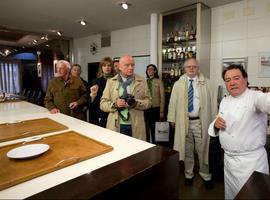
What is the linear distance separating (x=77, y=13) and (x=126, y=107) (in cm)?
262

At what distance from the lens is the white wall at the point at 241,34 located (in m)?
→ 2.94

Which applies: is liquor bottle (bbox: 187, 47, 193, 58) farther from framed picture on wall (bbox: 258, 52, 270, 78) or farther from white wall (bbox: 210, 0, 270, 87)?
framed picture on wall (bbox: 258, 52, 270, 78)

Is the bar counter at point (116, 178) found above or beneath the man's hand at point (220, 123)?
beneath

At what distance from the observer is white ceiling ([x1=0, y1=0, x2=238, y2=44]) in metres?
3.27

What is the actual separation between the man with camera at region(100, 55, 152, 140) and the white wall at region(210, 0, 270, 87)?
→ 186 centimetres

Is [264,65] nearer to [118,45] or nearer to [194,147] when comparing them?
[194,147]

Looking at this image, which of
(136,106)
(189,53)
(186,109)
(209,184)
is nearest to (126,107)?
(136,106)

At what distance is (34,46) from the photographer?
7.64 meters

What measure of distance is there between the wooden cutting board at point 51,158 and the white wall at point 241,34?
110 inches

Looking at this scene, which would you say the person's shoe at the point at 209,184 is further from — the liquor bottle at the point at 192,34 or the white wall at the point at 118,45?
the white wall at the point at 118,45

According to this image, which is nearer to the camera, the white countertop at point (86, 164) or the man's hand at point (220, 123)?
the white countertop at point (86, 164)

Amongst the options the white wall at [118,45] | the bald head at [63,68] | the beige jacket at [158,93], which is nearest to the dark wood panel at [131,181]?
the bald head at [63,68]

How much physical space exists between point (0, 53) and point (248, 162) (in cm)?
870

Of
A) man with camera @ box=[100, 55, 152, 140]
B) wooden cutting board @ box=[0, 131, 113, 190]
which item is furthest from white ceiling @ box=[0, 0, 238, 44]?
wooden cutting board @ box=[0, 131, 113, 190]
